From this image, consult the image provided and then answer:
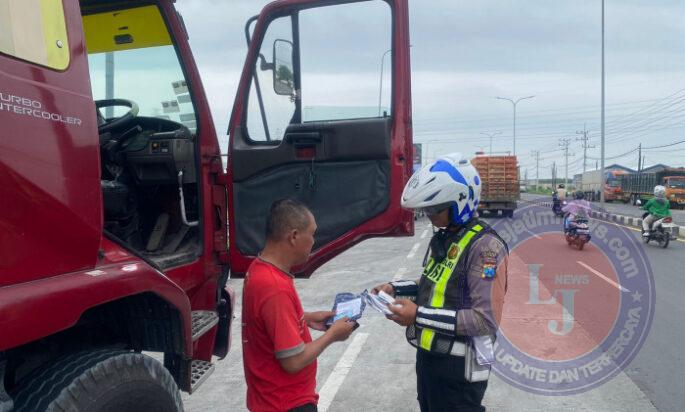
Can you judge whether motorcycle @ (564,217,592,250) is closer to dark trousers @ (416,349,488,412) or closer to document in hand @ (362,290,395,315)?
dark trousers @ (416,349,488,412)

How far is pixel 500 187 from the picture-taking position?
1093 inches

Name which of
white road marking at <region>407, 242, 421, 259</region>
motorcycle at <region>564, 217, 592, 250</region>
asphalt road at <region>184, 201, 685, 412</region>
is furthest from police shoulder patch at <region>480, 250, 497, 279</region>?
motorcycle at <region>564, 217, 592, 250</region>

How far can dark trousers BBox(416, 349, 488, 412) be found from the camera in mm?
2498

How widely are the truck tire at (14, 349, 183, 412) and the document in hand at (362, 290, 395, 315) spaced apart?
0.94 meters

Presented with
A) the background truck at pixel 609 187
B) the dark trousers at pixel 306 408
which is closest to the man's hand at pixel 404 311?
the dark trousers at pixel 306 408

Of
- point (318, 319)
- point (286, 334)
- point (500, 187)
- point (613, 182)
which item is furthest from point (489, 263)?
point (613, 182)

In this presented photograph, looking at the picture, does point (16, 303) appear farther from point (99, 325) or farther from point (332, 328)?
point (332, 328)

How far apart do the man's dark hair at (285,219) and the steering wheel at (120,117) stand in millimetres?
1443

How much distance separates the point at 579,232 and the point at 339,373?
10516 mm

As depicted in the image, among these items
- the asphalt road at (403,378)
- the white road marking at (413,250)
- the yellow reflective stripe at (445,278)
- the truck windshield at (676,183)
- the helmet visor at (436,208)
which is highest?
the helmet visor at (436,208)

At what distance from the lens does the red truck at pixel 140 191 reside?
1.95 m

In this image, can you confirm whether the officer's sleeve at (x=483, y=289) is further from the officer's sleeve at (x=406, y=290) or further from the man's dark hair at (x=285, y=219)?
the man's dark hair at (x=285, y=219)

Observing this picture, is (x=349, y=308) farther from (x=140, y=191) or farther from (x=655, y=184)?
(x=655, y=184)

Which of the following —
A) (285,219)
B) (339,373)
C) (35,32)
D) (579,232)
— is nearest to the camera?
(35,32)
